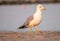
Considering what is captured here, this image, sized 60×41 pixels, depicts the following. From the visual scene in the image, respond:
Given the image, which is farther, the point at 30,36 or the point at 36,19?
the point at 36,19

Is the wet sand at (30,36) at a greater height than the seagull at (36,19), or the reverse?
the seagull at (36,19)

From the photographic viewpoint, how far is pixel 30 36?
4.37m

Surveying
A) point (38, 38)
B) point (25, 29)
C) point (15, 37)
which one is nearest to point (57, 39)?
point (38, 38)

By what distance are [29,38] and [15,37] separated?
0.18 m

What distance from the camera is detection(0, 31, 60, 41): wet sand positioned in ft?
13.6

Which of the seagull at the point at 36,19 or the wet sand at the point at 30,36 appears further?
the seagull at the point at 36,19

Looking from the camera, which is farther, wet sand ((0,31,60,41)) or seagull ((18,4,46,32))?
seagull ((18,4,46,32))

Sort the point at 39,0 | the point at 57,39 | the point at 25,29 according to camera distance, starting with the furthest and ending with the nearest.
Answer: the point at 39,0, the point at 25,29, the point at 57,39

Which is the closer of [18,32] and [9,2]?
[18,32]

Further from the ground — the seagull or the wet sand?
the seagull

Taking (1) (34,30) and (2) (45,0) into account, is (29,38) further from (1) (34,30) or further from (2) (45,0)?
(2) (45,0)

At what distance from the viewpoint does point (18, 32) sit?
4664 mm

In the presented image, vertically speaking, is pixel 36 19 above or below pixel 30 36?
above

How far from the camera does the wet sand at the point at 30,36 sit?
4156mm
